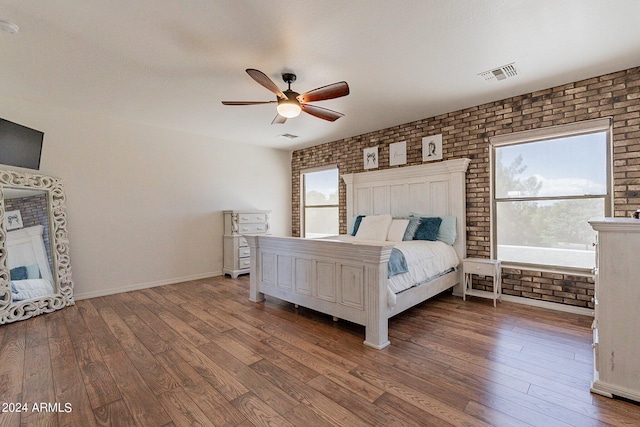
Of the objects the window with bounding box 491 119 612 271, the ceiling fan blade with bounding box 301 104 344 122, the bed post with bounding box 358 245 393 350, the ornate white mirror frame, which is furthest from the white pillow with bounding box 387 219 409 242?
the ornate white mirror frame

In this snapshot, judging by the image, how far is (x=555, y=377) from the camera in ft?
6.64

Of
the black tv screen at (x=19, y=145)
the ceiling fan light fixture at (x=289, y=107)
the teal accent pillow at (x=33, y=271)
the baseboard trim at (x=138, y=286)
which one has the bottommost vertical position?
the baseboard trim at (x=138, y=286)

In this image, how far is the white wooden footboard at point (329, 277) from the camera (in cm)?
251

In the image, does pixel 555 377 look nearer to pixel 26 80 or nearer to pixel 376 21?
pixel 376 21

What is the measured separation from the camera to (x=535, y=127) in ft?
11.6

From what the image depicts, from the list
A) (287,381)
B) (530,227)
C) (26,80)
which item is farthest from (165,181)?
(530,227)

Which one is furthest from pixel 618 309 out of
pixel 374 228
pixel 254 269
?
pixel 254 269

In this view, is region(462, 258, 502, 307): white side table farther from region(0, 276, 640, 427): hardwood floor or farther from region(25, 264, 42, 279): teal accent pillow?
region(25, 264, 42, 279): teal accent pillow

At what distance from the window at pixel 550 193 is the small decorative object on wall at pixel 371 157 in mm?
1854

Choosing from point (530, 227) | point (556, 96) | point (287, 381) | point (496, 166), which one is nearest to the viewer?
point (287, 381)

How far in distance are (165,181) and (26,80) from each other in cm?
205

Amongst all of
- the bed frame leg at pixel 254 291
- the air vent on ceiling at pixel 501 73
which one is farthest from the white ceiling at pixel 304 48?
the bed frame leg at pixel 254 291

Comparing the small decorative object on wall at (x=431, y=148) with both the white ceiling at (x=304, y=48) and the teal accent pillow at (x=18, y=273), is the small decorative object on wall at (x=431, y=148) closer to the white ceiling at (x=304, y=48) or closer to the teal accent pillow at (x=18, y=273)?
the white ceiling at (x=304, y=48)

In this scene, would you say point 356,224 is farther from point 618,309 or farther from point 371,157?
point 618,309
